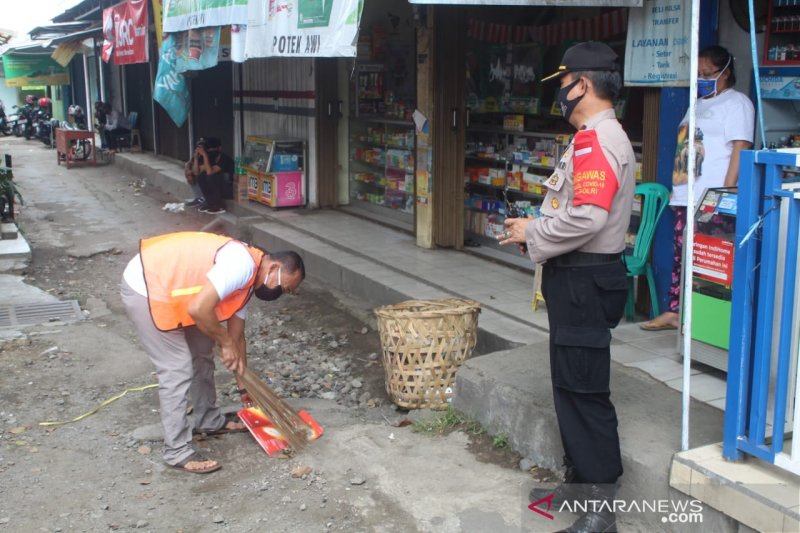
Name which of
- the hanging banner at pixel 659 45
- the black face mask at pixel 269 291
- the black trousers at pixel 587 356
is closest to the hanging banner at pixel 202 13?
the hanging banner at pixel 659 45

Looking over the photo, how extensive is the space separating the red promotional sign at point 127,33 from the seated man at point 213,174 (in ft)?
7.80

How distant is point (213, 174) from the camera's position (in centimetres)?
1136

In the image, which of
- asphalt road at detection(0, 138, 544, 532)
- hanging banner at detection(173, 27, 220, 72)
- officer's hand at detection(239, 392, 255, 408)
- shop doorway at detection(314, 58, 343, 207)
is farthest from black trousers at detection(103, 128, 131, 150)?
officer's hand at detection(239, 392, 255, 408)

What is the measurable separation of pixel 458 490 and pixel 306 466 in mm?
823

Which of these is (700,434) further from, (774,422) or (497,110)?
(497,110)

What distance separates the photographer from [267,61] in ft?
37.6

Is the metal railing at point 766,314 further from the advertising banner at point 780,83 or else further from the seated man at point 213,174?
the seated man at point 213,174

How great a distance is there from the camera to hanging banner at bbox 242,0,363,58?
5.71 metres

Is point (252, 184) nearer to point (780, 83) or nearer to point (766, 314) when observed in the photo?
point (780, 83)

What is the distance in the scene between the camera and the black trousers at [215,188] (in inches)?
447

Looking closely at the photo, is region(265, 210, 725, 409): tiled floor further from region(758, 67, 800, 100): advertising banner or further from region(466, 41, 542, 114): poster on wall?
region(758, 67, 800, 100): advertising banner

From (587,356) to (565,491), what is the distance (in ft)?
2.16

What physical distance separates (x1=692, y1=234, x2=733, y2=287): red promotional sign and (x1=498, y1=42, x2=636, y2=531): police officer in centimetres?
91

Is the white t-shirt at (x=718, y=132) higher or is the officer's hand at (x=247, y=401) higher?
the white t-shirt at (x=718, y=132)
